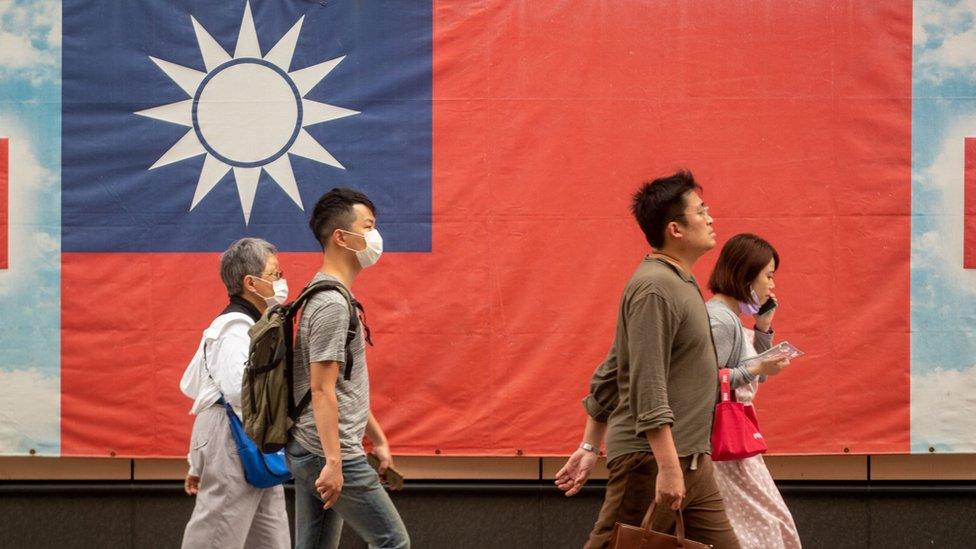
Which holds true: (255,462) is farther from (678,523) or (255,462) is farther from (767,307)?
(767,307)

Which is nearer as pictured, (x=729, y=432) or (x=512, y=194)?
(x=729, y=432)

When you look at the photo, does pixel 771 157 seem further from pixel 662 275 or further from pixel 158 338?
pixel 158 338

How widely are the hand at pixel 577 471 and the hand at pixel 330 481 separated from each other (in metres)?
0.79

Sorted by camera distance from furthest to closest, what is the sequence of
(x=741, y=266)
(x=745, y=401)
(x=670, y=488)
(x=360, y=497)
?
1. (x=741, y=266)
2. (x=745, y=401)
3. (x=360, y=497)
4. (x=670, y=488)

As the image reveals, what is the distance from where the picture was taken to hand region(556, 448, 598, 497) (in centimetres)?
407

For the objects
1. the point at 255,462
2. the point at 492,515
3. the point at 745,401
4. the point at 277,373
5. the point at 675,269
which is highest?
the point at 675,269

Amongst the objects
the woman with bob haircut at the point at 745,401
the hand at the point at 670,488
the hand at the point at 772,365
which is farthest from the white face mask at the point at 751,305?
the hand at the point at 670,488

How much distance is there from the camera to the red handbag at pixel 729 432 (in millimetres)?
4242

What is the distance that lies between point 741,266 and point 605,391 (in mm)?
925

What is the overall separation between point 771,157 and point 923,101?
0.82 m

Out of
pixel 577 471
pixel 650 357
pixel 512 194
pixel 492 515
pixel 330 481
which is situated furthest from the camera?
pixel 492 515

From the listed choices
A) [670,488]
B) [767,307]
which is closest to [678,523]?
[670,488]

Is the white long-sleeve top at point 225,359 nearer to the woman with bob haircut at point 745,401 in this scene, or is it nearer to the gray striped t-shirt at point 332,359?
the gray striped t-shirt at point 332,359

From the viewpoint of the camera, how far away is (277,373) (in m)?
4.00
